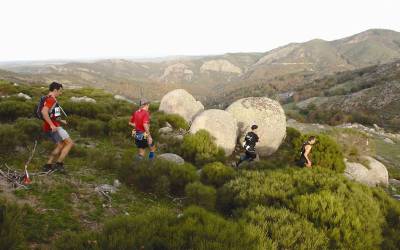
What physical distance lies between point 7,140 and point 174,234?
25.0 ft

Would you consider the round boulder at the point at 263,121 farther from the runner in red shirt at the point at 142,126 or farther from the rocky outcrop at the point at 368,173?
the runner in red shirt at the point at 142,126

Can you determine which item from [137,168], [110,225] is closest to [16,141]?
[137,168]

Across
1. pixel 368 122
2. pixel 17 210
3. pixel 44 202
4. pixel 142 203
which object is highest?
pixel 17 210

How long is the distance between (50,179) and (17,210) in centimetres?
320

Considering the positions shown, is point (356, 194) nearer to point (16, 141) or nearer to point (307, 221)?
point (307, 221)

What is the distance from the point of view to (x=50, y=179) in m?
8.52

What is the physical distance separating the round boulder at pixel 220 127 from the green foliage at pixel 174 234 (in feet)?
30.2

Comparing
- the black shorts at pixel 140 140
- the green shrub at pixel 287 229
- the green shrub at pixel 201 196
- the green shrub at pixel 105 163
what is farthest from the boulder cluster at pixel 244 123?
the green shrub at pixel 287 229

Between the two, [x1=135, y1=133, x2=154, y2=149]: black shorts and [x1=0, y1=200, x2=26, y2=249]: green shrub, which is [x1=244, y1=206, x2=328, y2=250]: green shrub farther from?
[x1=135, y1=133, x2=154, y2=149]: black shorts

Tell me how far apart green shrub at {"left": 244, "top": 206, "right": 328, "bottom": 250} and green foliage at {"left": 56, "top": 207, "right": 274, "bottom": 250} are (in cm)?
48

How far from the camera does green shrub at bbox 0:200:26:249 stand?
4727 millimetres

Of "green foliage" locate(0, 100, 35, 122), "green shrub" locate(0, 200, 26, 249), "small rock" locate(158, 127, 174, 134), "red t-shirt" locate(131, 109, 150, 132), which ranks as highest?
"red t-shirt" locate(131, 109, 150, 132)

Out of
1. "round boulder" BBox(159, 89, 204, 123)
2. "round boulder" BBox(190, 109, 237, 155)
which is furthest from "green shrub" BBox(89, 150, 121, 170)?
"round boulder" BBox(159, 89, 204, 123)

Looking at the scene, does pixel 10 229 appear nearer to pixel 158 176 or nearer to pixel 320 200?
pixel 158 176
